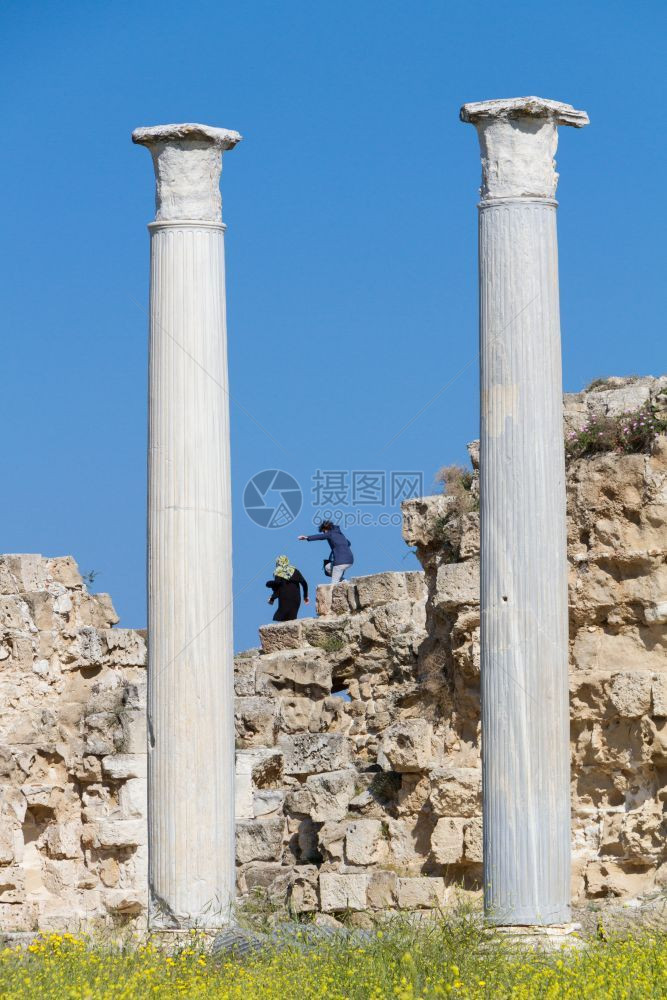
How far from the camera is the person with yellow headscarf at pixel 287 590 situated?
88.8 feet

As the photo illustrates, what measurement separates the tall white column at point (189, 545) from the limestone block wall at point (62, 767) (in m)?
4.24

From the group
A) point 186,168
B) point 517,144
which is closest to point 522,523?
point 517,144

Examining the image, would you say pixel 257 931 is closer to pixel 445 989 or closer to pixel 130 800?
pixel 445 989

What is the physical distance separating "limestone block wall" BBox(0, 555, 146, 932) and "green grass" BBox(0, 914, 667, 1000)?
15.2ft

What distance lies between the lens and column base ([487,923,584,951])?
15.5m

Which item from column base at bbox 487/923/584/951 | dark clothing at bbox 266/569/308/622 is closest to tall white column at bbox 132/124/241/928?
column base at bbox 487/923/584/951

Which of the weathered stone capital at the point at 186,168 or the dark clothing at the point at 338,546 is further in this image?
the dark clothing at the point at 338,546

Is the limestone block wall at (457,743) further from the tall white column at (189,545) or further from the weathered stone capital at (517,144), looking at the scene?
the weathered stone capital at (517,144)

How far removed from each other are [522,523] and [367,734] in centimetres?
776

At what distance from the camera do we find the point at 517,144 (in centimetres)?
1642

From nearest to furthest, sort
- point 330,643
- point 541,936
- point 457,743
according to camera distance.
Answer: point 541,936 < point 457,743 < point 330,643

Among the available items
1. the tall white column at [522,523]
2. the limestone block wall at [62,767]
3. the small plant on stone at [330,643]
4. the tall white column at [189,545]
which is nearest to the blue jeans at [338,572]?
the small plant on stone at [330,643]

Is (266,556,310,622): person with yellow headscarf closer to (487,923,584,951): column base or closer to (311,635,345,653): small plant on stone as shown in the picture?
(311,635,345,653): small plant on stone

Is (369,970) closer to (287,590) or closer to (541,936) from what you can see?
(541,936)
